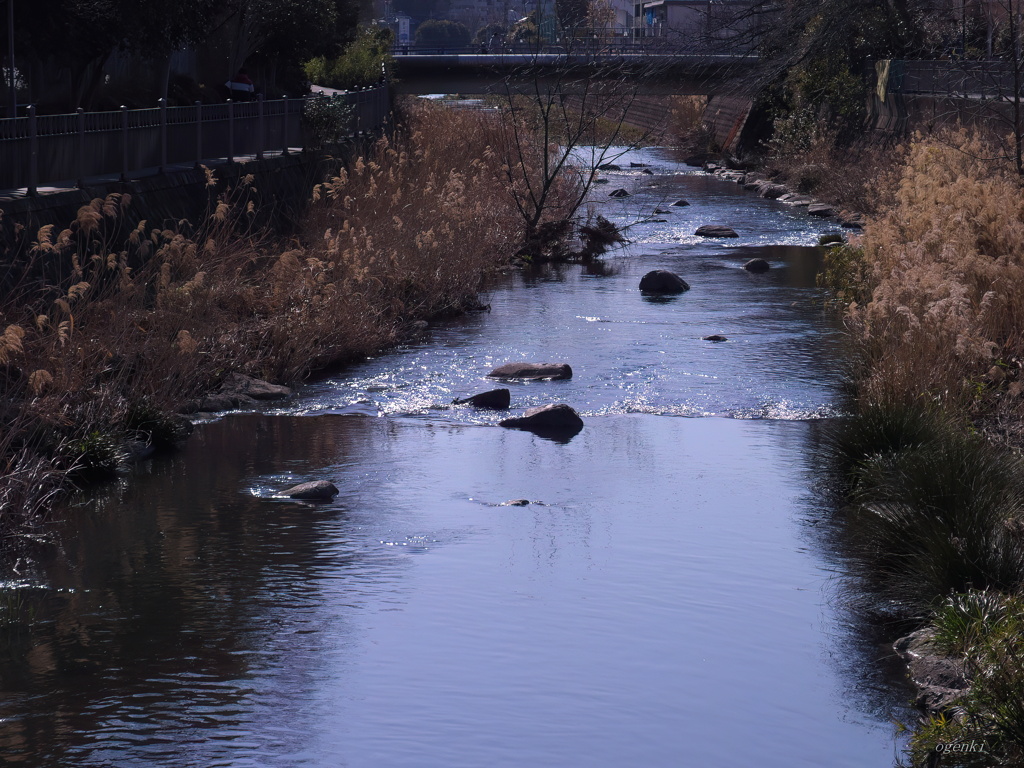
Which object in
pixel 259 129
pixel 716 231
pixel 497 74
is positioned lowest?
pixel 716 231

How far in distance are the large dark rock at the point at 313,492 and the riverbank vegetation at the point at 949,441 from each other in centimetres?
399

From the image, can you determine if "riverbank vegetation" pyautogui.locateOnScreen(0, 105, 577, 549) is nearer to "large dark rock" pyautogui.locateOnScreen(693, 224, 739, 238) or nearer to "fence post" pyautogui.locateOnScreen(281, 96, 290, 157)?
"fence post" pyautogui.locateOnScreen(281, 96, 290, 157)

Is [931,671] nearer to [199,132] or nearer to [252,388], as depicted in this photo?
[252,388]

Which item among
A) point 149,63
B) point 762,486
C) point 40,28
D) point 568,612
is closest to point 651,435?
point 762,486

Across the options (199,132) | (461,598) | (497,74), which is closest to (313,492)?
(461,598)

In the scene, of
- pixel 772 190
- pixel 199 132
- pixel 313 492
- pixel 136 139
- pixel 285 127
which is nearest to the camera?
pixel 313 492

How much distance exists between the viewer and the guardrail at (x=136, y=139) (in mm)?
15305

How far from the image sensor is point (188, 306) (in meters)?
13.9

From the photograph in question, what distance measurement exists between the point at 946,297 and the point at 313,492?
553cm

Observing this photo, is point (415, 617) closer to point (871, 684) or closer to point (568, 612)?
point (568, 612)

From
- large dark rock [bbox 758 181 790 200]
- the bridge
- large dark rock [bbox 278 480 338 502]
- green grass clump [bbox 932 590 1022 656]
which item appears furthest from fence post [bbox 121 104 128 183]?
the bridge

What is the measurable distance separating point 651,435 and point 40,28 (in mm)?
14661

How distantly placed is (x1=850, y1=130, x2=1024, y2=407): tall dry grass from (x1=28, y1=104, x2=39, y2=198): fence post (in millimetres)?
8608

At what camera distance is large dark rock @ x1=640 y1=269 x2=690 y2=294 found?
2191 centimetres
